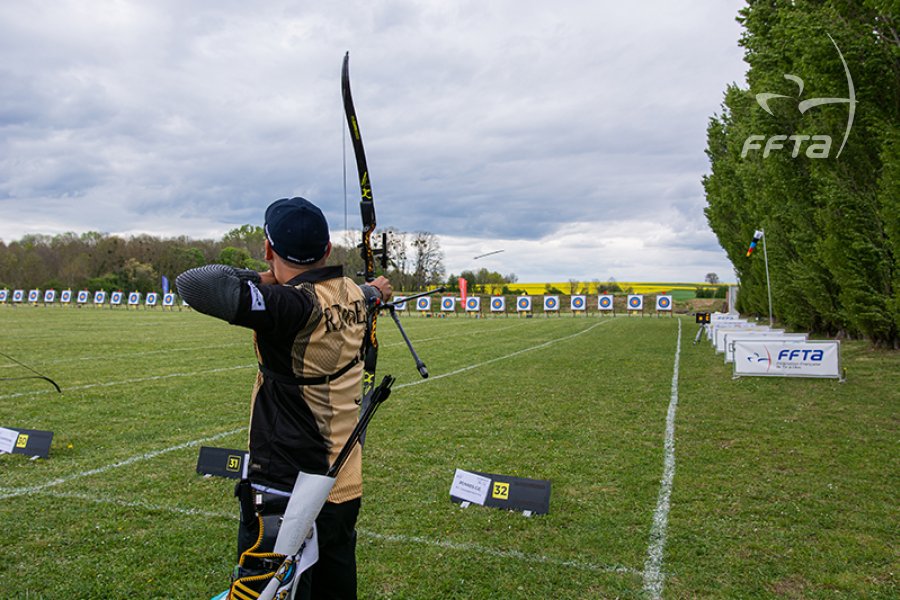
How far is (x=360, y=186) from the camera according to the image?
3.87 m

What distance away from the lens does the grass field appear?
11.6ft

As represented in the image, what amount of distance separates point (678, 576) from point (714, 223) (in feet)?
134

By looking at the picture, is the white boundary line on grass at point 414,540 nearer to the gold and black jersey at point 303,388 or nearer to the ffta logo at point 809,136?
the gold and black jersey at point 303,388

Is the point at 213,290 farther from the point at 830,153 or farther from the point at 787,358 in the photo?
the point at 830,153

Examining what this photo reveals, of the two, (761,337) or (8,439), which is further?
(761,337)

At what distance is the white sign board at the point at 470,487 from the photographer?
4.74m

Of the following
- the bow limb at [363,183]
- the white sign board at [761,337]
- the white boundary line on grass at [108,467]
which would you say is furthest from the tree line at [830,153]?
the white boundary line on grass at [108,467]

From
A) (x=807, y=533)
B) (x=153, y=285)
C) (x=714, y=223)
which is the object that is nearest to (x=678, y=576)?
(x=807, y=533)

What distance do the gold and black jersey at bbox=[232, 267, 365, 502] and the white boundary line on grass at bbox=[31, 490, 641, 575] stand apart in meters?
2.05

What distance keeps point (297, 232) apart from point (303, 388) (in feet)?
1.72

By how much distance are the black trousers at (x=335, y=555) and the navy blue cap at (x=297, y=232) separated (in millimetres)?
864

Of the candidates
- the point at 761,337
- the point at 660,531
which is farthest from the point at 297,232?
the point at 761,337

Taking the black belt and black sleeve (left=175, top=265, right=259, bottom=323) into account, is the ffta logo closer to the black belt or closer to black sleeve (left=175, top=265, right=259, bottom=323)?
the black belt

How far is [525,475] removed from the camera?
18.0 ft
